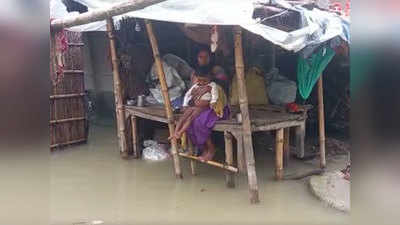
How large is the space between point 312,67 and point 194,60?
262 cm

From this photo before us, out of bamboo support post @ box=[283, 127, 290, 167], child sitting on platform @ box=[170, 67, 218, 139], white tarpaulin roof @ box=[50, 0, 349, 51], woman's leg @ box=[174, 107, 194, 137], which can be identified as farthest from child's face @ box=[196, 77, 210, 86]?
bamboo support post @ box=[283, 127, 290, 167]

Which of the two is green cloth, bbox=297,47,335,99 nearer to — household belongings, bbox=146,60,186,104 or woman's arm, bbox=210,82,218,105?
woman's arm, bbox=210,82,218,105

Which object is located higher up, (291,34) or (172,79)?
(291,34)

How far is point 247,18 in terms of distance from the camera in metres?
4.53

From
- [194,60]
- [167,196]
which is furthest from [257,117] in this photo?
[194,60]

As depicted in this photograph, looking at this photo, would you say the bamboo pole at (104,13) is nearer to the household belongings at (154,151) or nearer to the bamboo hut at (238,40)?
the bamboo hut at (238,40)

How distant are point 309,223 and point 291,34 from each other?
1.91 meters

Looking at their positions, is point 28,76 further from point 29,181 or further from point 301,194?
point 301,194

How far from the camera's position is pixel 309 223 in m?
4.37

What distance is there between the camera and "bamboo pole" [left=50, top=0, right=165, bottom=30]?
13.9ft

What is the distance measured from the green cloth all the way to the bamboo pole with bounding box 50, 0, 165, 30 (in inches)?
100

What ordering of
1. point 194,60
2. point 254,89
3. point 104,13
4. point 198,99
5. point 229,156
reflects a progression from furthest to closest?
1. point 194,60
2. point 254,89
3. point 198,99
4. point 229,156
5. point 104,13

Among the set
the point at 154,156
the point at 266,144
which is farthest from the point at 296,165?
the point at 154,156

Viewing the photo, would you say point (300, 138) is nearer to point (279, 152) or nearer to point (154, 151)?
point (279, 152)
